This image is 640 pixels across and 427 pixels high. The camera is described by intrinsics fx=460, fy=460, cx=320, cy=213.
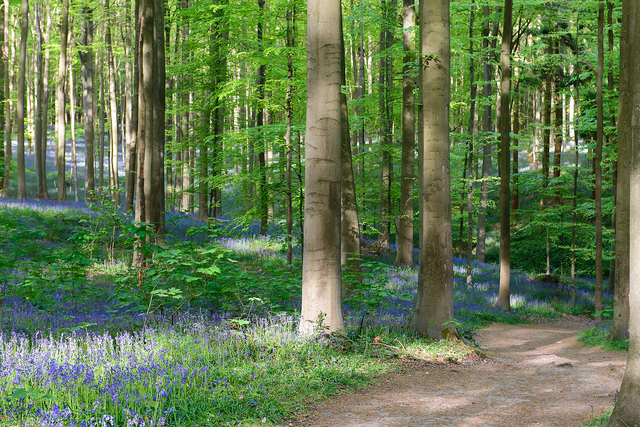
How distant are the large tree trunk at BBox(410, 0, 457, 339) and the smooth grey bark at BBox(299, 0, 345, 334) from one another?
1.78m

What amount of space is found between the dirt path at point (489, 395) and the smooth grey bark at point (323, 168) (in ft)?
4.38

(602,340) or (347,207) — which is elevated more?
(347,207)

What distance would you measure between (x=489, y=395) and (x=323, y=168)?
3480 millimetres

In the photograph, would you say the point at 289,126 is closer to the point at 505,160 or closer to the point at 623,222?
the point at 505,160

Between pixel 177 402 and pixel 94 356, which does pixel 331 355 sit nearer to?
pixel 177 402

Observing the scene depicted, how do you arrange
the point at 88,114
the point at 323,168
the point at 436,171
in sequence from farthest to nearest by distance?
1. the point at 88,114
2. the point at 436,171
3. the point at 323,168

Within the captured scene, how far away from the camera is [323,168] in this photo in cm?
628

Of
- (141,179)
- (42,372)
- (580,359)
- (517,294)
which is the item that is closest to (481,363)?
(580,359)

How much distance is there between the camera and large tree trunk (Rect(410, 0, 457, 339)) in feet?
23.9

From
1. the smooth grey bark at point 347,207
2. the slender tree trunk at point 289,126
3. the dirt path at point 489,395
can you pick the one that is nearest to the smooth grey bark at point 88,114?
the slender tree trunk at point 289,126

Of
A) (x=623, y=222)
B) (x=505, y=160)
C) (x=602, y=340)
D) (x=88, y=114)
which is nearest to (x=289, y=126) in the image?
(x=505, y=160)

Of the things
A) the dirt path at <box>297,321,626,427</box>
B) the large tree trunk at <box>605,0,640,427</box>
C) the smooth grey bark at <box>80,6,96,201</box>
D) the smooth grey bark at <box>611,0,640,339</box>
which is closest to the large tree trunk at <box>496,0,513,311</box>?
the smooth grey bark at <box>611,0,640,339</box>

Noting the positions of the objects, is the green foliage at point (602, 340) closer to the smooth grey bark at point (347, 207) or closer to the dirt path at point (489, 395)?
the dirt path at point (489, 395)

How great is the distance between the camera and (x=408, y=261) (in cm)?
1631
